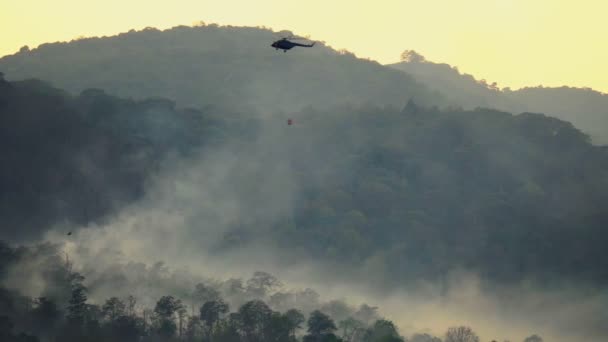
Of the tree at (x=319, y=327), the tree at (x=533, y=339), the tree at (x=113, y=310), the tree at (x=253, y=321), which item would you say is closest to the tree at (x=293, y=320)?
the tree at (x=319, y=327)

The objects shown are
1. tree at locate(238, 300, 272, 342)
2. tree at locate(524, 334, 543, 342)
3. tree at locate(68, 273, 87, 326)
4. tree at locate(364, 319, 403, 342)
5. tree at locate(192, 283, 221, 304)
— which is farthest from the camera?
tree at locate(524, 334, 543, 342)

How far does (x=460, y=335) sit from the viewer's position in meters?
166

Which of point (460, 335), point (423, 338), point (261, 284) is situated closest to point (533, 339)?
point (460, 335)

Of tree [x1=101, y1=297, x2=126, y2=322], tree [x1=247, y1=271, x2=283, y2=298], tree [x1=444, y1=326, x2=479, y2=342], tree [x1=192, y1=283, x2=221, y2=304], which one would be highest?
tree [x1=247, y1=271, x2=283, y2=298]

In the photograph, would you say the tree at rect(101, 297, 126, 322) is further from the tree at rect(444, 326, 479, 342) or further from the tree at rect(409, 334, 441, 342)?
the tree at rect(444, 326, 479, 342)

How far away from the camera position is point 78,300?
135 metres

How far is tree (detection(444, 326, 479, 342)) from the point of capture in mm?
164875

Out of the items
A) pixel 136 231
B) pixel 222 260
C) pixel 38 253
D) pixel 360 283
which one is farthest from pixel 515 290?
pixel 38 253

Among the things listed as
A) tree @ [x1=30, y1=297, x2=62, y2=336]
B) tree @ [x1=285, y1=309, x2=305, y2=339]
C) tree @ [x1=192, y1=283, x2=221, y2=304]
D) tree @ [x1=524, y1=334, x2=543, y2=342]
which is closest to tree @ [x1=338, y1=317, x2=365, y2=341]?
tree @ [x1=285, y1=309, x2=305, y2=339]

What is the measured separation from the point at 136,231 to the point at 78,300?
63922 mm

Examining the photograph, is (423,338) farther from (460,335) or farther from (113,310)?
(113,310)

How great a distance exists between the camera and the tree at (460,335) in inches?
6491

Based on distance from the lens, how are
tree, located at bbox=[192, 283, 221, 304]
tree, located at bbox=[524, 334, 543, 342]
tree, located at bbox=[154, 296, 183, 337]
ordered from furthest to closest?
1. tree, located at bbox=[524, 334, 543, 342]
2. tree, located at bbox=[192, 283, 221, 304]
3. tree, located at bbox=[154, 296, 183, 337]

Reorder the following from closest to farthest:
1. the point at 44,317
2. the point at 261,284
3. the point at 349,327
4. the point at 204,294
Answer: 1. the point at 44,317
2. the point at 349,327
3. the point at 204,294
4. the point at 261,284
